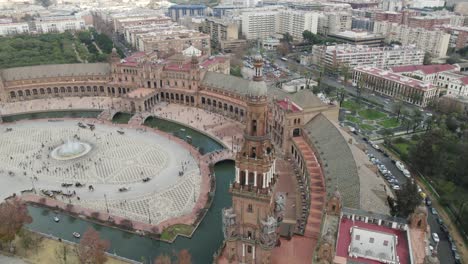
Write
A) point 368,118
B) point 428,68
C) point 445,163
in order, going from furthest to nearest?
point 428,68 < point 368,118 < point 445,163

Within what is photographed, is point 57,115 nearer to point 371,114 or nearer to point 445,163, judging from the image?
point 371,114

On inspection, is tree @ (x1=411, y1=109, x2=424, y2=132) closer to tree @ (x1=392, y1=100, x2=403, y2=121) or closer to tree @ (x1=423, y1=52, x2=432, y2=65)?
tree @ (x1=392, y1=100, x2=403, y2=121)

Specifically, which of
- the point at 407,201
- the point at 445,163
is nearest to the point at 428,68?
the point at 445,163

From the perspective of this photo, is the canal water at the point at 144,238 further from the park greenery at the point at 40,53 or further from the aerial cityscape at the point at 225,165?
the park greenery at the point at 40,53

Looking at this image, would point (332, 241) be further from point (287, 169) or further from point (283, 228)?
point (287, 169)

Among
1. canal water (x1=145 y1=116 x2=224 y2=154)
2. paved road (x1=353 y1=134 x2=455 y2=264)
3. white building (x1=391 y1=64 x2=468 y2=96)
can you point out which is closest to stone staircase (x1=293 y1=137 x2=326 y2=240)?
paved road (x1=353 y1=134 x2=455 y2=264)

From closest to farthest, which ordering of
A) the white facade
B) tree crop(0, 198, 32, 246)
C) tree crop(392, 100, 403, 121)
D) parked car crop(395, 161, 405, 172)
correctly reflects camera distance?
1. tree crop(0, 198, 32, 246)
2. parked car crop(395, 161, 405, 172)
3. tree crop(392, 100, 403, 121)
4. the white facade

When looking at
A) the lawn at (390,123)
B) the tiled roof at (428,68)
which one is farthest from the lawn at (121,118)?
the tiled roof at (428,68)
